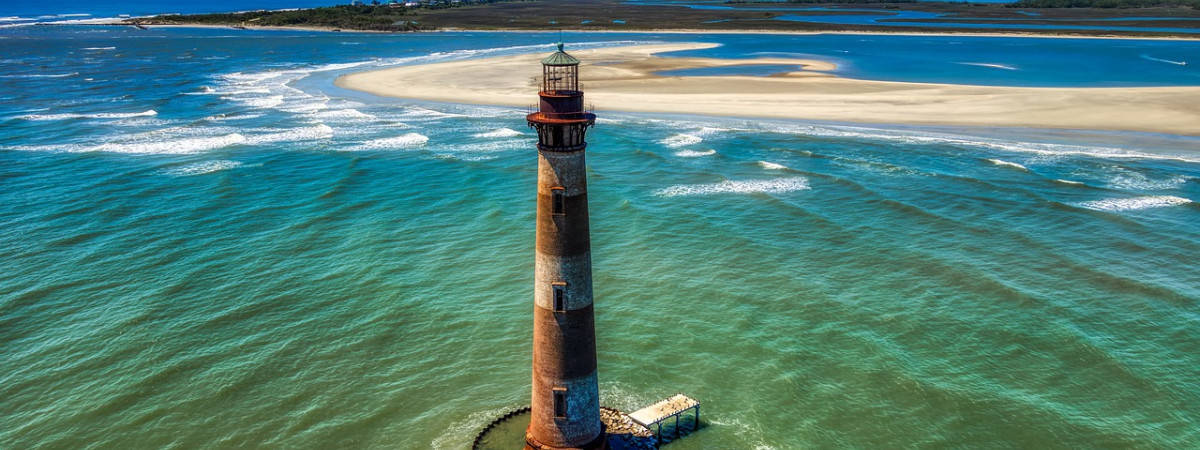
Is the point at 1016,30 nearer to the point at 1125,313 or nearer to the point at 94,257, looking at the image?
the point at 1125,313

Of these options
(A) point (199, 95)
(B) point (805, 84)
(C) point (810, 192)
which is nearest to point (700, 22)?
(B) point (805, 84)

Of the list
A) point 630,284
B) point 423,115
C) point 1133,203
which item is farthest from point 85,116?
point 1133,203

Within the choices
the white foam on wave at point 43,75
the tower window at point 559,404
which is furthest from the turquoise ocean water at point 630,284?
the white foam on wave at point 43,75

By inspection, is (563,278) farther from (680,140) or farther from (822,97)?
(822,97)

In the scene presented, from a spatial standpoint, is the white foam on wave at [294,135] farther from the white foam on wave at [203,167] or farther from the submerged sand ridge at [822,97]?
the submerged sand ridge at [822,97]

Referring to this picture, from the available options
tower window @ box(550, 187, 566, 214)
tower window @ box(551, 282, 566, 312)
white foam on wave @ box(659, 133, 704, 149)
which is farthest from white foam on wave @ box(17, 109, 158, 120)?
tower window @ box(550, 187, 566, 214)

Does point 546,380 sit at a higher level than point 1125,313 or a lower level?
higher
